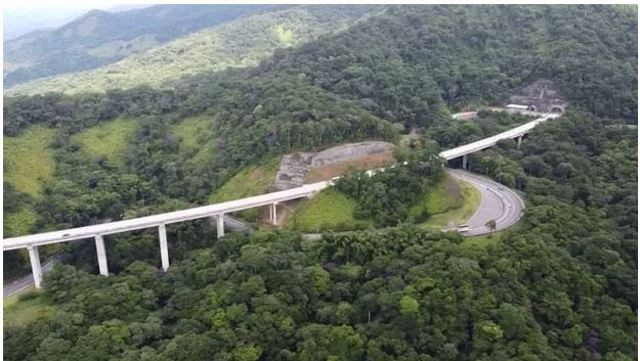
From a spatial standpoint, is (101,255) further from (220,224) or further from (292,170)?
(292,170)

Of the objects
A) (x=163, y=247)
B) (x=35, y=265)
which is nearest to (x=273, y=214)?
(x=163, y=247)

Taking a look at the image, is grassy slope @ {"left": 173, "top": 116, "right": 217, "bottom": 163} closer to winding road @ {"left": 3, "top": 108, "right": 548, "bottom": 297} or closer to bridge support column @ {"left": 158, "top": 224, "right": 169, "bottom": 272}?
winding road @ {"left": 3, "top": 108, "right": 548, "bottom": 297}

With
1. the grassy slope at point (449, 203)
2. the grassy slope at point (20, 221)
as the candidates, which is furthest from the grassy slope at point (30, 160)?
the grassy slope at point (449, 203)

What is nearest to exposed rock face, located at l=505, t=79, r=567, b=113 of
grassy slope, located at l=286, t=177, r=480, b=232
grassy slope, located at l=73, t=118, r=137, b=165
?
grassy slope, located at l=286, t=177, r=480, b=232

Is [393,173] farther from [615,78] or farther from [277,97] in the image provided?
[615,78]

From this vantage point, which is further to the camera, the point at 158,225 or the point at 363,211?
the point at 363,211
